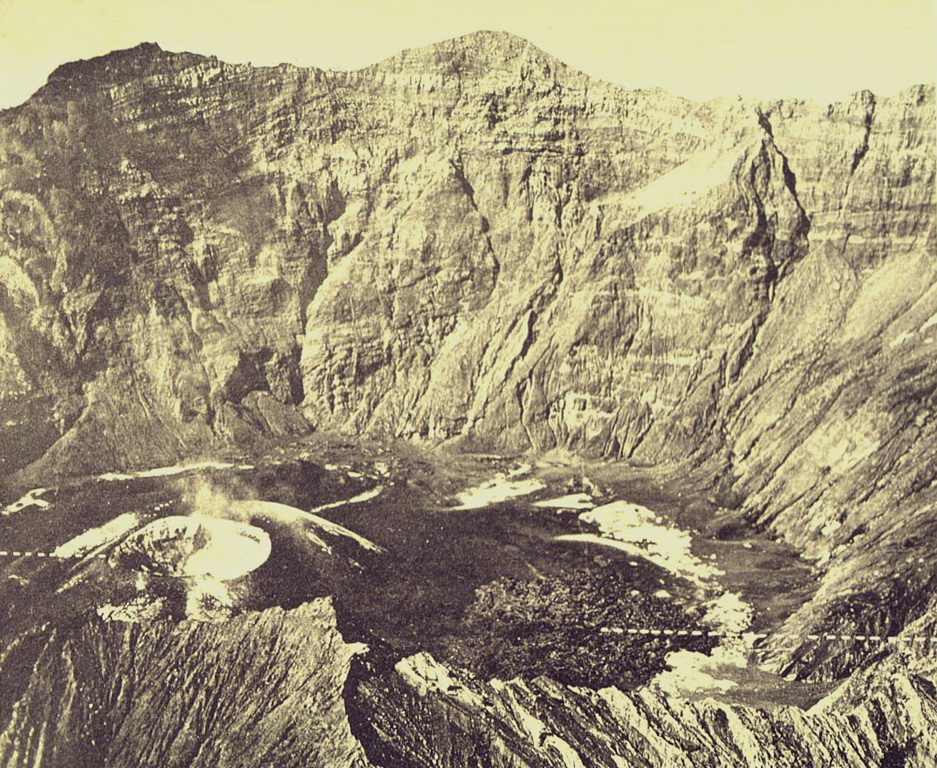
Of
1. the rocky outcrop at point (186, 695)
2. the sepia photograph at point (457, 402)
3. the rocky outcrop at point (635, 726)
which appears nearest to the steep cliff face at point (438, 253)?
the sepia photograph at point (457, 402)

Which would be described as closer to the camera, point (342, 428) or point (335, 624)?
point (335, 624)

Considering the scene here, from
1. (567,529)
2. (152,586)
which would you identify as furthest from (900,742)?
(152,586)

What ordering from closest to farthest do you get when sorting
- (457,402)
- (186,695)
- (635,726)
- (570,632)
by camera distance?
(635,726) < (186,695) < (570,632) < (457,402)

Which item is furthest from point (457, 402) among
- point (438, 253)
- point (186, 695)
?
point (186, 695)

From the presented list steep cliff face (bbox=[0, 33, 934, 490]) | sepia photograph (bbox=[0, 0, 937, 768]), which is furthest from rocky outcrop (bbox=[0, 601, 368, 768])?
steep cliff face (bbox=[0, 33, 934, 490])

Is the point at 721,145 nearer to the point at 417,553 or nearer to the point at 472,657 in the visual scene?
the point at 417,553

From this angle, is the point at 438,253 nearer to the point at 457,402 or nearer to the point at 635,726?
the point at 457,402

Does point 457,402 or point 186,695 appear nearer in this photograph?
point 186,695

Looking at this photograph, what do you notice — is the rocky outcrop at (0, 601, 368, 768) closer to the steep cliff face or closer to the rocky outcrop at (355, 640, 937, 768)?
the rocky outcrop at (355, 640, 937, 768)

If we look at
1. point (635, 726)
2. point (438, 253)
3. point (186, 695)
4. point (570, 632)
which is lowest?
point (635, 726)

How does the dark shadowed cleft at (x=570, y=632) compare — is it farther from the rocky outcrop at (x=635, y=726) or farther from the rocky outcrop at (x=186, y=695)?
the rocky outcrop at (x=186, y=695)
